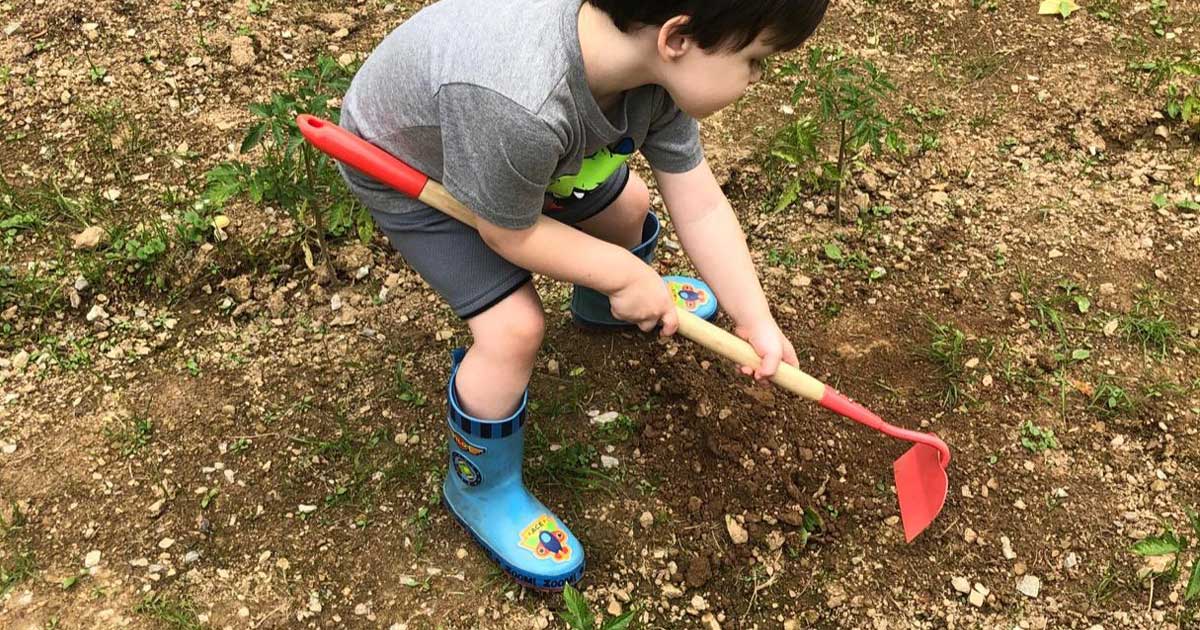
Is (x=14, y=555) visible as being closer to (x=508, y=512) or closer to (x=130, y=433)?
(x=130, y=433)

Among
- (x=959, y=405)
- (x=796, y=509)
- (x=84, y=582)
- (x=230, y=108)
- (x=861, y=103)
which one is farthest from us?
(x=230, y=108)

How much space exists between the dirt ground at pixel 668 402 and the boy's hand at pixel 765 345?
1.17 ft

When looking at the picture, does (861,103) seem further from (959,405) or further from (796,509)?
(796,509)

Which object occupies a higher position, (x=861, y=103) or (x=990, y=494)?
(x=861, y=103)

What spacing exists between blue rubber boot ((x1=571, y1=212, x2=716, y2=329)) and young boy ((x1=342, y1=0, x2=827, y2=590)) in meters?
0.06

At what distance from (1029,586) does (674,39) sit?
4.37 ft

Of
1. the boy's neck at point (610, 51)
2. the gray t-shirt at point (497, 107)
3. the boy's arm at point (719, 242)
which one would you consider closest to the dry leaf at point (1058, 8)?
the boy's arm at point (719, 242)

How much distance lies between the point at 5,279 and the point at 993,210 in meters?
2.61

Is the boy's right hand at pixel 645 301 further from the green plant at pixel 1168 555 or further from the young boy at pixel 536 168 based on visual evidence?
the green plant at pixel 1168 555

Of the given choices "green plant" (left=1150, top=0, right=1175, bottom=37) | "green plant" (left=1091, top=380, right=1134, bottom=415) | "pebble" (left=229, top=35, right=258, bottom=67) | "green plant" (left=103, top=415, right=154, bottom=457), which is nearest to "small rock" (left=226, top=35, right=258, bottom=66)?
"pebble" (left=229, top=35, right=258, bottom=67)

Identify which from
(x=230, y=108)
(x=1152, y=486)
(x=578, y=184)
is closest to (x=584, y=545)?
(x=578, y=184)

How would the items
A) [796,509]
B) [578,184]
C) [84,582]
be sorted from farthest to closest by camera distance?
1. [796,509]
2. [84,582]
3. [578,184]

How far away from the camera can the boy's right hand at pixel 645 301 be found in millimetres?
1732

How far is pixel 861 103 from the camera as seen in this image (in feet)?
8.09
